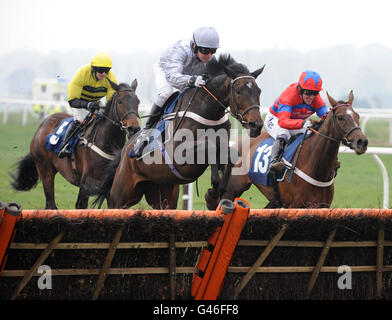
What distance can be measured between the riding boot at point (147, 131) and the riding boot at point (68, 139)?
1364mm

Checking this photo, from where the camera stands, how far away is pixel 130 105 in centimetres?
632

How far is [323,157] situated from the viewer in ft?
17.8

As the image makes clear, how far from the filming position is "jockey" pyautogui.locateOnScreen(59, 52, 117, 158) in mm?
6625

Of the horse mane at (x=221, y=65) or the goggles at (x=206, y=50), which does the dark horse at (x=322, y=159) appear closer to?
the horse mane at (x=221, y=65)

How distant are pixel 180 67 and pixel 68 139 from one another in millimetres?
1976

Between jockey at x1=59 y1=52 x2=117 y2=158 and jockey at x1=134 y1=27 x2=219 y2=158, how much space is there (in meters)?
1.14

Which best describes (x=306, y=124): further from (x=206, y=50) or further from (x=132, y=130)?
(x=132, y=130)

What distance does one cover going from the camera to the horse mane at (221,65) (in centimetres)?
502

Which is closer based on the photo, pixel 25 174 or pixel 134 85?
pixel 134 85

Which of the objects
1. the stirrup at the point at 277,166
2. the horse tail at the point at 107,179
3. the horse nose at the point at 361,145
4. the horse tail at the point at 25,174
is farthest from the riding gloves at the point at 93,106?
the horse nose at the point at 361,145

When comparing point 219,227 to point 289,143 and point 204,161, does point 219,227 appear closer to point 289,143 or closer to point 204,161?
point 204,161

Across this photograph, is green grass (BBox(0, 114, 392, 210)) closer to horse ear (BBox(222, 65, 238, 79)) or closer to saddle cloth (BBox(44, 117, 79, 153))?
saddle cloth (BBox(44, 117, 79, 153))

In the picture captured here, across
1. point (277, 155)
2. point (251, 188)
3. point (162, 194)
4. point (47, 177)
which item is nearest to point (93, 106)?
point (47, 177)
